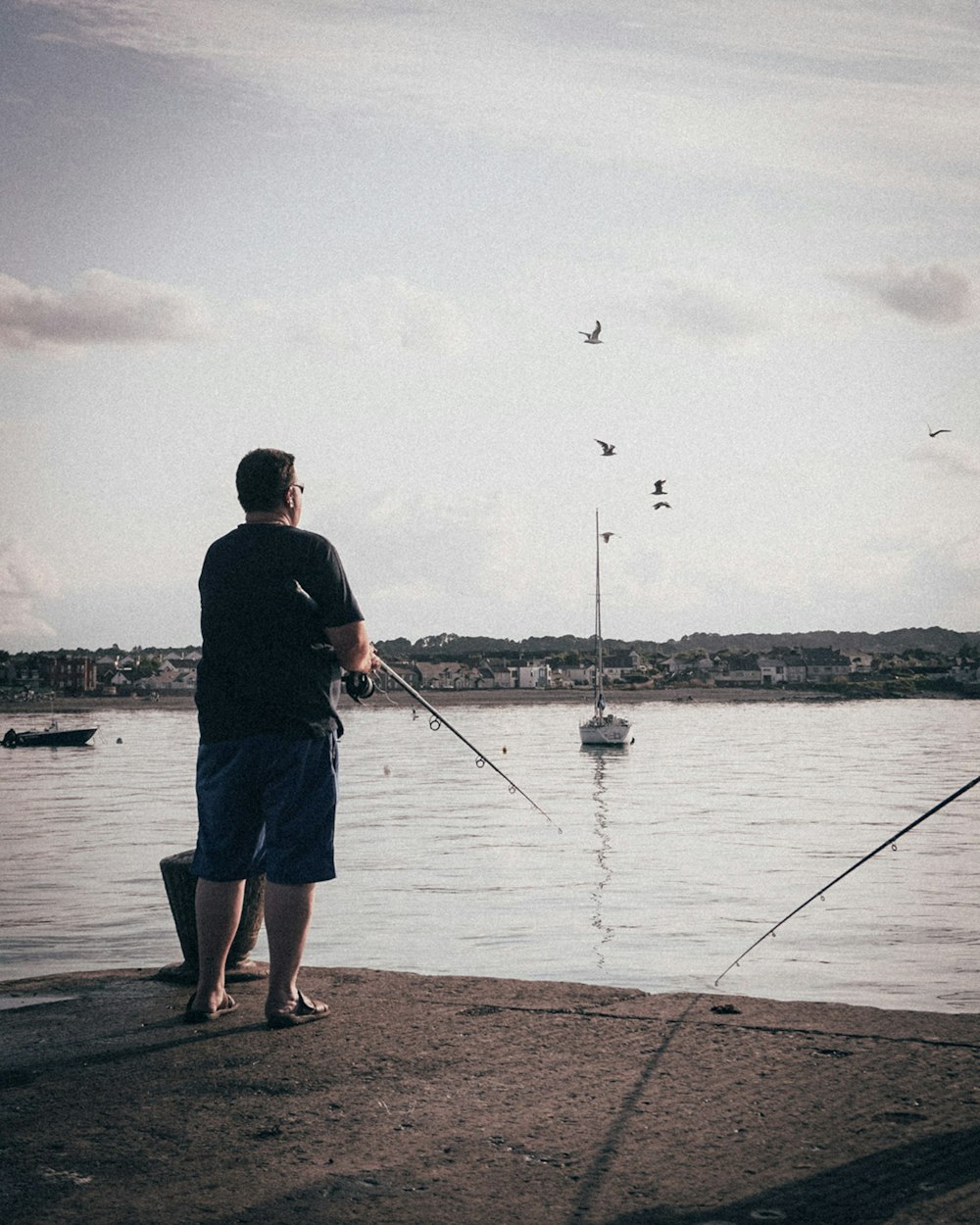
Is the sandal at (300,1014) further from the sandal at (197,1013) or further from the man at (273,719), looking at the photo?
the sandal at (197,1013)

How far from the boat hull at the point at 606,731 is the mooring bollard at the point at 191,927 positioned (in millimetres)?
57627

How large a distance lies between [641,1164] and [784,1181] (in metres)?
0.34

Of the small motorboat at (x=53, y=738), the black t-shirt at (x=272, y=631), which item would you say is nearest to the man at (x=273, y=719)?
the black t-shirt at (x=272, y=631)

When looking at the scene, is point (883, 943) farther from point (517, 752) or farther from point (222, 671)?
point (517, 752)

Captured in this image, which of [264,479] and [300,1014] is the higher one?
[264,479]

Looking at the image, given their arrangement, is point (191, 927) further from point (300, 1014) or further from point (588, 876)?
point (588, 876)

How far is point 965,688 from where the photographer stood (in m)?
180

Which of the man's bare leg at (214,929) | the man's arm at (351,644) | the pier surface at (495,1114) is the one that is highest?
the man's arm at (351,644)

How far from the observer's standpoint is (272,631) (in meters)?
4.53

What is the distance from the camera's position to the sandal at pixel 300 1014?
467 cm

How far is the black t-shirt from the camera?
14.8 ft

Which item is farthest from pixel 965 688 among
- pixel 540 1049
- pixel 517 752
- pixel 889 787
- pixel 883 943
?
pixel 540 1049

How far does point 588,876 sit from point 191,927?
616 inches

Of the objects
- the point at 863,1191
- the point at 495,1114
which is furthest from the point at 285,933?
the point at 863,1191
